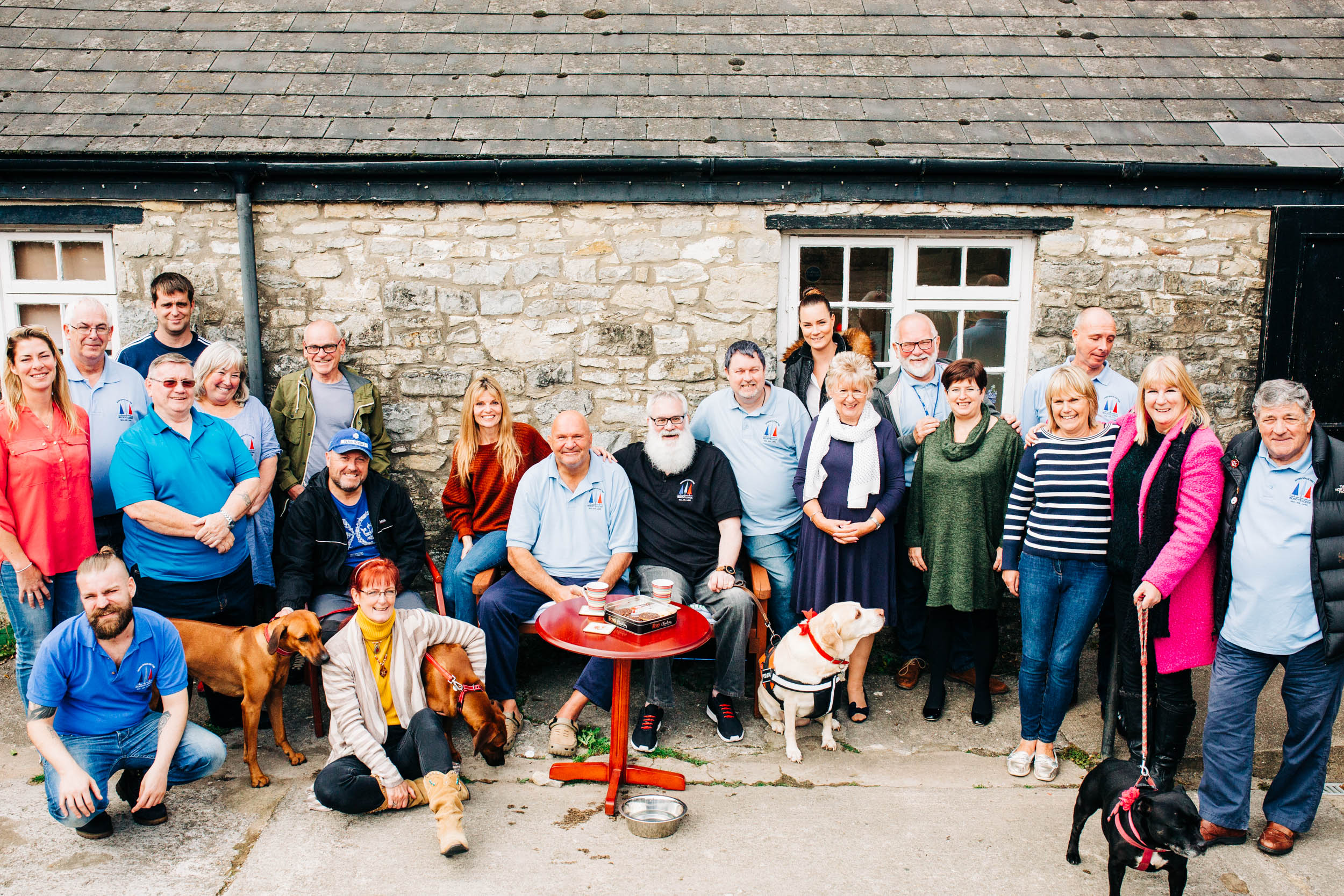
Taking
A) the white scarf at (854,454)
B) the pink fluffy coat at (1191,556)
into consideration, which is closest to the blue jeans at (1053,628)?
the pink fluffy coat at (1191,556)

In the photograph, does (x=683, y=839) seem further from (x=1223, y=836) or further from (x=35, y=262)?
(x=35, y=262)

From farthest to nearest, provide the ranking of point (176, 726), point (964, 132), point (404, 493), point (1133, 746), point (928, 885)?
point (964, 132)
point (404, 493)
point (1133, 746)
point (176, 726)
point (928, 885)

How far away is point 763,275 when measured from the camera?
19.5ft

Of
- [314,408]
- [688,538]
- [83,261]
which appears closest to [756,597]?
[688,538]

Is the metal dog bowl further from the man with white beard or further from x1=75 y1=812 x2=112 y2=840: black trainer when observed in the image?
x1=75 y1=812 x2=112 y2=840: black trainer

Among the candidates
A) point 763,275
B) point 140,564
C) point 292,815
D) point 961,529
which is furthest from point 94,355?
point 961,529

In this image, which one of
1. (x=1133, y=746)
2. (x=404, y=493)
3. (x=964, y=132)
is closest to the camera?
(x=1133, y=746)

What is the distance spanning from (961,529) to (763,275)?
213 cm

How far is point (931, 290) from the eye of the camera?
6129mm

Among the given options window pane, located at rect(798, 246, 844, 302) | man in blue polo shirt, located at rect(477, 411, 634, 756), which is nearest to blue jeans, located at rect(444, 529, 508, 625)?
man in blue polo shirt, located at rect(477, 411, 634, 756)

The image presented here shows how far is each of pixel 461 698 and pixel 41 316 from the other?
424 cm

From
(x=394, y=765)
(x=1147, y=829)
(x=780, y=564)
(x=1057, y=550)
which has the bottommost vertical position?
(x=394, y=765)

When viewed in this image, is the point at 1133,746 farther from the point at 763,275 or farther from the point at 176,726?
the point at 176,726

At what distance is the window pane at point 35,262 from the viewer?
19.8ft
